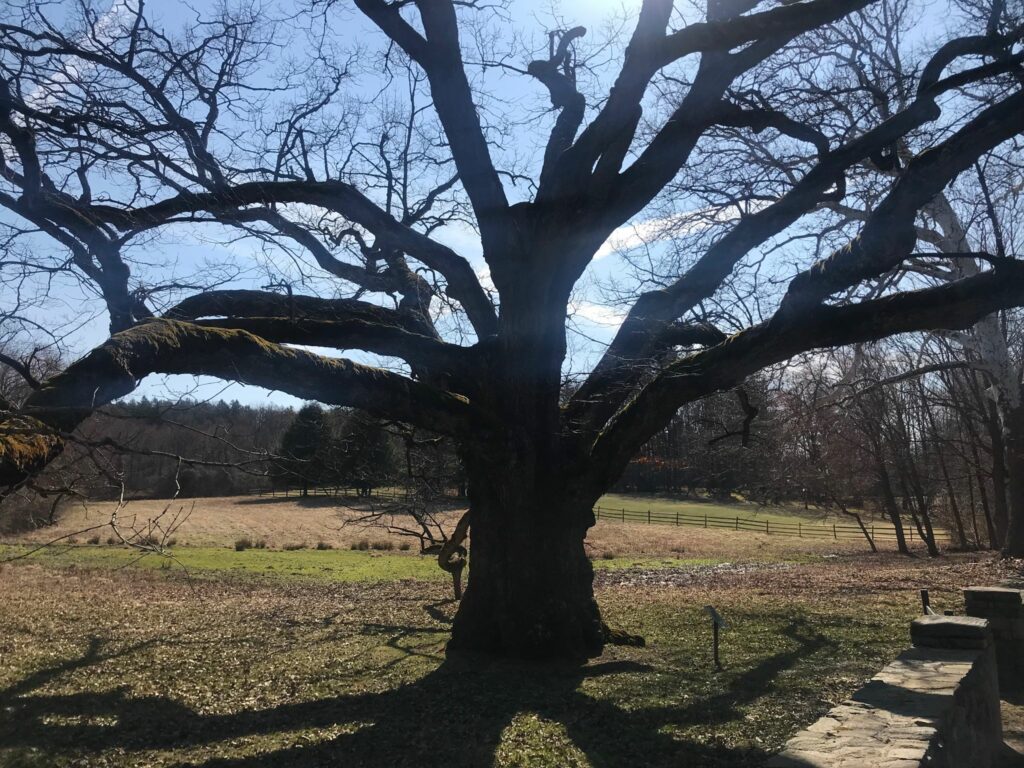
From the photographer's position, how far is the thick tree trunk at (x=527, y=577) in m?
9.03

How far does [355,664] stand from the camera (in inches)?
360

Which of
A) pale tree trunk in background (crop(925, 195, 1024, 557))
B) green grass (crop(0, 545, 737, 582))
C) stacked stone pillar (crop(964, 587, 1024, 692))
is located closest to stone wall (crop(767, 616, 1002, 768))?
stacked stone pillar (crop(964, 587, 1024, 692))

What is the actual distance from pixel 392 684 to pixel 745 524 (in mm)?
50597

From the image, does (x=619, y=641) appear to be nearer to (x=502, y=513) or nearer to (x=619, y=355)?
(x=502, y=513)

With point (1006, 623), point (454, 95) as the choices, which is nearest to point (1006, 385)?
point (1006, 623)

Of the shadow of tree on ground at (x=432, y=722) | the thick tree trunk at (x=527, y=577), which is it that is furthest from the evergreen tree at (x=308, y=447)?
the shadow of tree on ground at (x=432, y=722)

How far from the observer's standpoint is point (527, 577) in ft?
29.9

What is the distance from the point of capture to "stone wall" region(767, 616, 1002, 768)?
13.3ft

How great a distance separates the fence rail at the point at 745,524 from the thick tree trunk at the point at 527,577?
42.2 meters

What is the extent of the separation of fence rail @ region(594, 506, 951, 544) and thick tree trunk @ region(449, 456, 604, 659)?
1662 inches

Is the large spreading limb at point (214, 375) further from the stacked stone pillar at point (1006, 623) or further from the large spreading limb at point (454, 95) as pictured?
the stacked stone pillar at point (1006, 623)

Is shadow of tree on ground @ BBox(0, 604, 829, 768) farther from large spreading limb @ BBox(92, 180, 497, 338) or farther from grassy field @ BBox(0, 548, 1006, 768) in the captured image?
large spreading limb @ BBox(92, 180, 497, 338)

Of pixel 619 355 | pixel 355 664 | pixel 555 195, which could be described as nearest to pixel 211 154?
pixel 555 195

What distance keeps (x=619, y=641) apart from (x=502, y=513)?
2117mm
